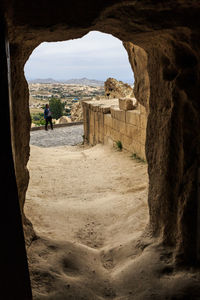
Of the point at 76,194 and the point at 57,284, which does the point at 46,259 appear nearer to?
the point at 57,284

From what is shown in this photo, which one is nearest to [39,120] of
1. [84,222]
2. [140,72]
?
[140,72]

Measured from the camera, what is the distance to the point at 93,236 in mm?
3963

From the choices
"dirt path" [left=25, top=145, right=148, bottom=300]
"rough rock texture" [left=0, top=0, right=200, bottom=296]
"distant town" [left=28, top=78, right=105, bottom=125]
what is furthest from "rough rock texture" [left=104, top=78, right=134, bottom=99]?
"distant town" [left=28, top=78, right=105, bottom=125]

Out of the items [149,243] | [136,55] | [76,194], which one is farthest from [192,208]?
[76,194]

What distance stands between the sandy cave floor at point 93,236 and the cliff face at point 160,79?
0.39 m

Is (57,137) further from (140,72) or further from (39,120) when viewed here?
(39,120)

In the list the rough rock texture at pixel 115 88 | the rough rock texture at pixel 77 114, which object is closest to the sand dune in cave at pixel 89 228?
the rough rock texture at pixel 115 88

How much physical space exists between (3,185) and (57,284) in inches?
51.0

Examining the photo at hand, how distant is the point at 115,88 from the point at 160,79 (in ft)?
42.3

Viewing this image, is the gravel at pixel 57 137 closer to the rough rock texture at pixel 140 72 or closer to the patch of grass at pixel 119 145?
the patch of grass at pixel 119 145

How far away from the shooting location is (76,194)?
5832 millimetres

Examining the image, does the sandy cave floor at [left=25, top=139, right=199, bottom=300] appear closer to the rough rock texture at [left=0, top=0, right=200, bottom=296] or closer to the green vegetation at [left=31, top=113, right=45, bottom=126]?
the rough rock texture at [left=0, top=0, right=200, bottom=296]

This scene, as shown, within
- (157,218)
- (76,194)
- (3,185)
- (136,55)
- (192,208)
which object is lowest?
(76,194)

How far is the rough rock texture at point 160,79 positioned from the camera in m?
1.94
